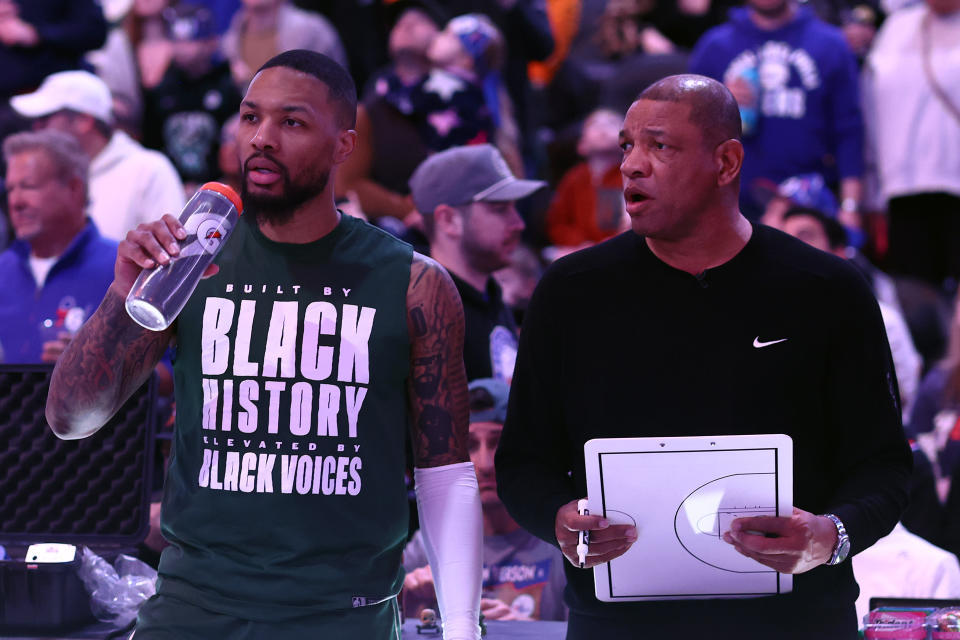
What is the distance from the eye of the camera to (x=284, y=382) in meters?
2.88

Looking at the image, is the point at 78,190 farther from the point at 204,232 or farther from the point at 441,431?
the point at 204,232

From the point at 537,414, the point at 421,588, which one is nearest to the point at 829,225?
the point at 421,588

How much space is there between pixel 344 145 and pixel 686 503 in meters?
1.09

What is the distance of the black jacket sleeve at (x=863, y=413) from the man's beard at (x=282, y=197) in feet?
3.71

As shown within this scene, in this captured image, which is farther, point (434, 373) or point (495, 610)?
point (495, 610)

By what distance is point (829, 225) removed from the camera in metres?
6.44

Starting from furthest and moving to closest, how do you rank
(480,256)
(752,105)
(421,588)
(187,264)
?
(752,105) → (480,256) → (421,588) → (187,264)

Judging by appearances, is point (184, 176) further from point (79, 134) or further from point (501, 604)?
point (501, 604)

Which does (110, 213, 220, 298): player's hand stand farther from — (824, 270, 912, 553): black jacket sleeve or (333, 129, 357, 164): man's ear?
(824, 270, 912, 553): black jacket sleeve

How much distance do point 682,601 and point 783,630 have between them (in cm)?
21

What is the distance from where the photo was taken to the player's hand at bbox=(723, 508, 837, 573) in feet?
8.52

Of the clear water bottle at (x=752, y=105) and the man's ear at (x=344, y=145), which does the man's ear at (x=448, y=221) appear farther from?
the clear water bottle at (x=752, y=105)

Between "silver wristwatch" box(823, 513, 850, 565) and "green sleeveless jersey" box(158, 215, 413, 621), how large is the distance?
896 millimetres

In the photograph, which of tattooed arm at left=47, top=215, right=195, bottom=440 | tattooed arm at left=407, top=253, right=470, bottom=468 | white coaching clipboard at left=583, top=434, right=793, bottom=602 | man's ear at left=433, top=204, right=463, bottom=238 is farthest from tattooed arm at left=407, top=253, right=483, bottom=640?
man's ear at left=433, top=204, right=463, bottom=238
